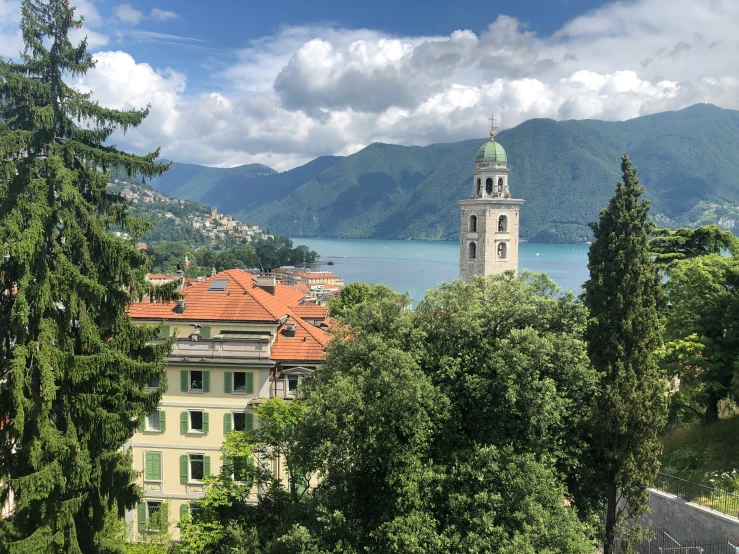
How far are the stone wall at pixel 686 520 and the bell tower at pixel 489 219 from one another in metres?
31.2

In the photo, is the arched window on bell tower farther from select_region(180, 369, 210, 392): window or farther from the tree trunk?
the tree trunk

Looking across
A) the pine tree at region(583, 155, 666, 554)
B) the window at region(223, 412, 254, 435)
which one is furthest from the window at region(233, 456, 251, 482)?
the pine tree at region(583, 155, 666, 554)

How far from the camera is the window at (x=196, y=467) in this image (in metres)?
23.9

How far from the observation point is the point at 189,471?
23.9 metres

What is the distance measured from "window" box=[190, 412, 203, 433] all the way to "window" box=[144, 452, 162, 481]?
1789 mm

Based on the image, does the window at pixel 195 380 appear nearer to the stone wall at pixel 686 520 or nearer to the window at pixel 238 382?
the window at pixel 238 382

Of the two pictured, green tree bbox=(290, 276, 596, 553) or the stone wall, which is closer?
green tree bbox=(290, 276, 596, 553)

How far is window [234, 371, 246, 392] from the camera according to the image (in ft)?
77.3

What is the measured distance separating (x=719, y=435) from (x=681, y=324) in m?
4.85

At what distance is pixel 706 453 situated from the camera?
22.3 metres

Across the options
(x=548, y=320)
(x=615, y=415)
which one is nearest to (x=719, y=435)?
(x=615, y=415)

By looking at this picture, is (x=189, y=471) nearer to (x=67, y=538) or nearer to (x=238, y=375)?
(x=238, y=375)

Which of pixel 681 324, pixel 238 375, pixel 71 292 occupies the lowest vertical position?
pixel 238 375

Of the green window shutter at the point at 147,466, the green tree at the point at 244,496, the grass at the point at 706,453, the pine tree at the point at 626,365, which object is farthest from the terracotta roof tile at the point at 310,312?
the pine tree at the point at 626,365
